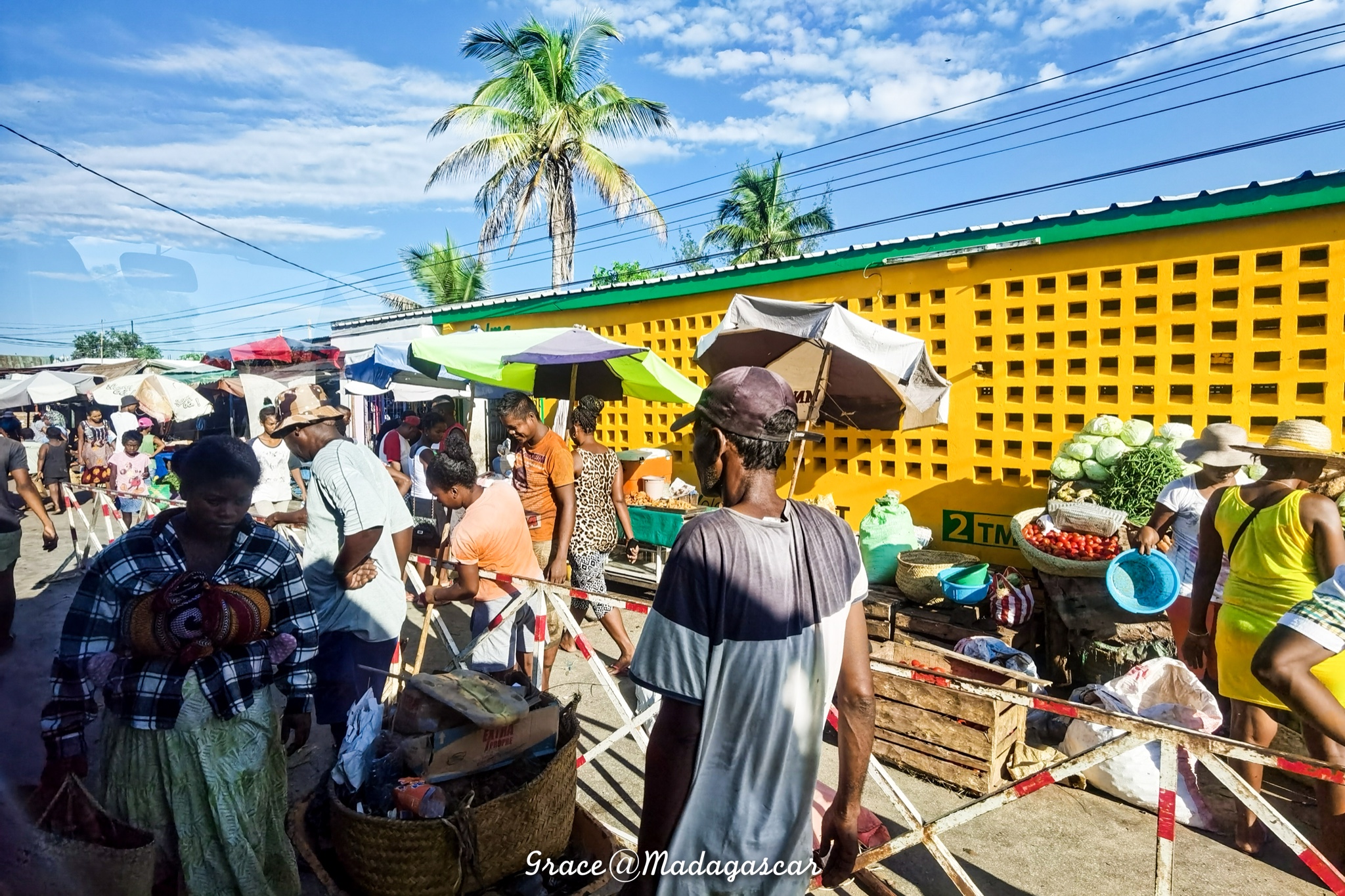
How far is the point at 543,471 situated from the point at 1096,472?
4.49 metres

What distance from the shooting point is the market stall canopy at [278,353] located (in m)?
12.4

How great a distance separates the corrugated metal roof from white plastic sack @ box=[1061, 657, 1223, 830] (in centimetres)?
382

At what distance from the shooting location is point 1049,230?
663 cm

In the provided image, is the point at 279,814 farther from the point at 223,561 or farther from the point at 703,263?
the point at 703,263

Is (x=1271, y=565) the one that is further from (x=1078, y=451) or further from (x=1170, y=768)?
(x=1078, y=451)

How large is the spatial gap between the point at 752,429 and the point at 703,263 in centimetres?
3211

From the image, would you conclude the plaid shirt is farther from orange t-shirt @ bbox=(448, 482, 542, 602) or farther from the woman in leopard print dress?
the woman in leopard print dress

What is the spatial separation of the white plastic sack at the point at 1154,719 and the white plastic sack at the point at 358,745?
3364 mm

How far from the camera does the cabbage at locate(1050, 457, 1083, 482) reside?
614 cm

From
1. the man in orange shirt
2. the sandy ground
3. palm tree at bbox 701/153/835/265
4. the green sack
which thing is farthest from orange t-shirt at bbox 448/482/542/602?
palm tree at bbox 701/153/835/265

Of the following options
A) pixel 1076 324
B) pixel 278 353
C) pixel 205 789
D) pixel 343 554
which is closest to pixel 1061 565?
pixel 1076 324

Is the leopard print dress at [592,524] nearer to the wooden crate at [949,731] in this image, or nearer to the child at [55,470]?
the wooden crate at [949,731]

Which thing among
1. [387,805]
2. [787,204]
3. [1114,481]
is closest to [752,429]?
[387,805]

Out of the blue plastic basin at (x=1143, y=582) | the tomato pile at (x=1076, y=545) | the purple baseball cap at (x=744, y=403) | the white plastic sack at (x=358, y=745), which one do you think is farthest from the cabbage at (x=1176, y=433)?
the white plastic sack at (x=358, y=745)
